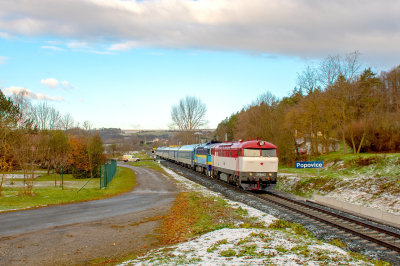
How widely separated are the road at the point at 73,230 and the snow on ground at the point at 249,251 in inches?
61.8

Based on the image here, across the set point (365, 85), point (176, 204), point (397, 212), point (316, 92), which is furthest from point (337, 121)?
point (176, 204)

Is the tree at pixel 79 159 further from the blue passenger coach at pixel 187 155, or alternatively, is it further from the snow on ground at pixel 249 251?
the snow on ground at pixel 249 251

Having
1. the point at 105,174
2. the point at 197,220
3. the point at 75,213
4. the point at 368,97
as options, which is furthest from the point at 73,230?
the point at 368,97

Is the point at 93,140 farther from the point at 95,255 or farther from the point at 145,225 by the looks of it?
the point at 95,255

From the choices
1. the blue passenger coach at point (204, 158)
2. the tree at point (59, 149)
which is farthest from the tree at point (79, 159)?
the blue passenger coach at point (204, 158)

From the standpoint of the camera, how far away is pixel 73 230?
10.7 m

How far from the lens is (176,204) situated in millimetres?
15914

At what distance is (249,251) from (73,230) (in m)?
6.37

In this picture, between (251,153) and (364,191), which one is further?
(251,153)

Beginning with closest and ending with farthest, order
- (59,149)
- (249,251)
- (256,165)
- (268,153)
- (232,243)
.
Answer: (249,251)
(232,243)
(256,165)
(268,153)
(59,149)

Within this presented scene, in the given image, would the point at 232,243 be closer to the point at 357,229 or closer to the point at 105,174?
the point at 357,229

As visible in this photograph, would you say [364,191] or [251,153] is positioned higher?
[251,153]

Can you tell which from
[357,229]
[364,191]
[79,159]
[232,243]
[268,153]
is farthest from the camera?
[79,159]

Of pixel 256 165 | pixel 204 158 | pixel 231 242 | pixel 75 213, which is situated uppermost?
pixel 256 165
